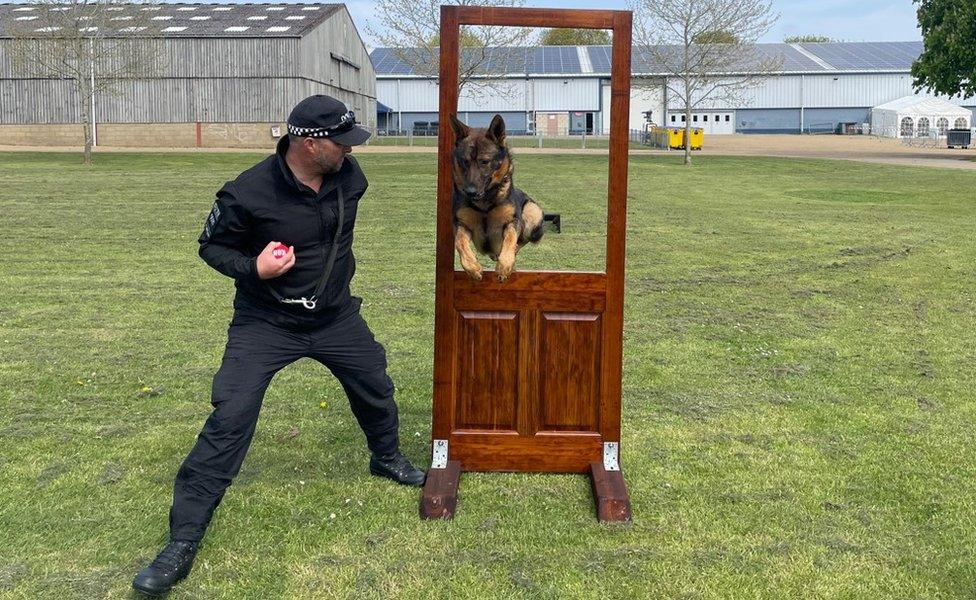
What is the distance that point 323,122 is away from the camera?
456cm

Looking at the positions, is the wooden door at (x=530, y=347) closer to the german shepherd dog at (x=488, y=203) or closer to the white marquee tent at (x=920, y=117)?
the german shepherd dog at (x=488, y=203)

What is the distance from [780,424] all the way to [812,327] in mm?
3385

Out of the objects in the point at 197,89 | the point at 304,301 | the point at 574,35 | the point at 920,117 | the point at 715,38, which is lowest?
the point at 304,301

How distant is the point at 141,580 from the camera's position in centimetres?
417

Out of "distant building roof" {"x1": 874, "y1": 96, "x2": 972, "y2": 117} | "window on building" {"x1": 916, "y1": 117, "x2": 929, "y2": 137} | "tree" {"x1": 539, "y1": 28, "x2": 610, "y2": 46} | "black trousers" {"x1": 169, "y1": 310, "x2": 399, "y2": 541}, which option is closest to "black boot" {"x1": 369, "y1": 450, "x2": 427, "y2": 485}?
"black trousers" {"x1": 169, "y1": 310, "x2": 399, "y2": 541}

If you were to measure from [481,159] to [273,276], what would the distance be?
4.20ft

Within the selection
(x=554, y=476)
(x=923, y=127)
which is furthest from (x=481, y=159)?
(x=923, y=127)

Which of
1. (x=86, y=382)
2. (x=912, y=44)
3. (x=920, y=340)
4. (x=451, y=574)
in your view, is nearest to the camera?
(x=451, y=574)

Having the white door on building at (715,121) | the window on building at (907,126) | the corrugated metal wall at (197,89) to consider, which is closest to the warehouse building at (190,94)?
the corrugated metal wall at (197,89)

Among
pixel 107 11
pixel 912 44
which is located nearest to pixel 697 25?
pixel 107 11

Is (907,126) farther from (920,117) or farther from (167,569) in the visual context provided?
(167,569)

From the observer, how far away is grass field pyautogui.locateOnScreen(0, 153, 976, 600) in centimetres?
452

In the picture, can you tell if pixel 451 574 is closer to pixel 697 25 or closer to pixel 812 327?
pixel 812 327

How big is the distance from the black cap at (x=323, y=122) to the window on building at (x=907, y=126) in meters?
77.6
